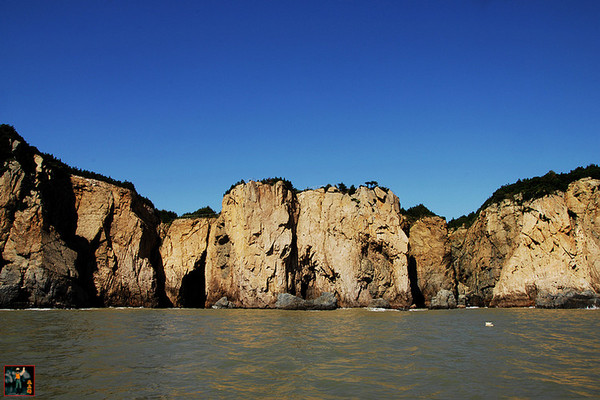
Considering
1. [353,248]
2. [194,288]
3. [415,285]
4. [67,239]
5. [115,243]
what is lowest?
[415,285]

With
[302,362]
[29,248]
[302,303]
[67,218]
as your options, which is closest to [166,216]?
[67,218]

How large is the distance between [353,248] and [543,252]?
18580mm

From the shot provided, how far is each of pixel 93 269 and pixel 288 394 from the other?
1481 inches

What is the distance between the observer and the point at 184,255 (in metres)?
47.9

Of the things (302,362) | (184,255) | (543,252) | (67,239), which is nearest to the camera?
(302,362)

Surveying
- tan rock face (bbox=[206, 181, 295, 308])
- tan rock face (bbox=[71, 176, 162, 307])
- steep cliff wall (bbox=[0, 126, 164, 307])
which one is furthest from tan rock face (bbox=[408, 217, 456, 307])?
steep cliff wall (bbox=[0, 126, 164, 307])

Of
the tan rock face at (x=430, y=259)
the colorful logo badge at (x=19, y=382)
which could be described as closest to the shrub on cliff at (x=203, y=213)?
the tan rock face at (x=430, y=259)

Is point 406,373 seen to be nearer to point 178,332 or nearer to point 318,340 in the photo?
point 318,340

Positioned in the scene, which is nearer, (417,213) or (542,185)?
(542,185)

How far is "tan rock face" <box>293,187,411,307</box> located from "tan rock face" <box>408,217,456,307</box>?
685 centimetres

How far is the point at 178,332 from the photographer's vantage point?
18.4 metres

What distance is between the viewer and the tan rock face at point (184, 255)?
47312mm

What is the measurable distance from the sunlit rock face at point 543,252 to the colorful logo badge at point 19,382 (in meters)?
40.1

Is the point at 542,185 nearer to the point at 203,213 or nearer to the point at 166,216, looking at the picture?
the point at 203,213
